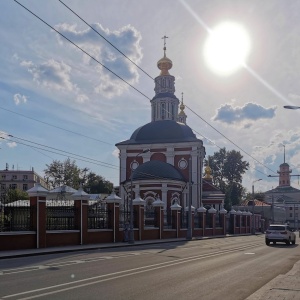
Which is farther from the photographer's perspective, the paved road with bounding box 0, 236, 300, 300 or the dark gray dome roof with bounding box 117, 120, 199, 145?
the dark gray dome roof with bounding box 117, 120, 199, 145

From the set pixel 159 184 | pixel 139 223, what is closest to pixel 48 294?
pixel 139 223

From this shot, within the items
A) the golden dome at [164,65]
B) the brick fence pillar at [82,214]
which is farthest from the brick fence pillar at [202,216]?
the golden dome at [164,65]

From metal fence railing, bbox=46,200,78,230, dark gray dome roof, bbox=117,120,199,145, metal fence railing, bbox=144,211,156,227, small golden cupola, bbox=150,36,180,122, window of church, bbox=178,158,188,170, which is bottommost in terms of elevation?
metal fence railing, bbox=144,211,156,227

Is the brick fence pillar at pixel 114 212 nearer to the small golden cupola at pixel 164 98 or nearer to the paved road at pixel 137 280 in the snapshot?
the paved road at pixel 137 280

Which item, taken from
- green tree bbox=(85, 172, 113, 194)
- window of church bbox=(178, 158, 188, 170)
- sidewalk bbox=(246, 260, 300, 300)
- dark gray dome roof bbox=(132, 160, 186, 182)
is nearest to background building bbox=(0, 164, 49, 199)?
green tree bbox=(85, 172, 113, 194)

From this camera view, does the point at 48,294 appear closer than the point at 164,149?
Yes

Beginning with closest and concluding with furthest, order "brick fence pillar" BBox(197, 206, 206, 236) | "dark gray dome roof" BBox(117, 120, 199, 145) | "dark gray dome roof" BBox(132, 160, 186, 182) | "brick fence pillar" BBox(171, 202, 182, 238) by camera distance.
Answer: "brick fence pillar" BBox(171, 202, 182, 238)
"brick fence pillar" BBox(197, 206, 206, 236)
"dark gray dome roof" BBox(132, 160, 186, 182)
"dark gray dome roof" BBox(117, 120, 199, 145)

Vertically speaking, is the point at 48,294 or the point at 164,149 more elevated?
the point at 164,149

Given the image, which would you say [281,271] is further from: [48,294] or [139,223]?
[139,223]

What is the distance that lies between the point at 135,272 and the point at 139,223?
23.0m

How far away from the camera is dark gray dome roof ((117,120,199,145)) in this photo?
66812mm

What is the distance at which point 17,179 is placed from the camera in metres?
128

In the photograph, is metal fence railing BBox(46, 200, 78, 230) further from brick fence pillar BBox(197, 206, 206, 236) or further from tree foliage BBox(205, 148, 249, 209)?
tree foliage BBox(205, 148, 249, 209)

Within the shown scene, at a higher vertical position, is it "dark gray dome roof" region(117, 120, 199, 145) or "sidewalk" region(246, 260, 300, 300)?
"dark gray dome roof" region(117, 120, 199, 145)
